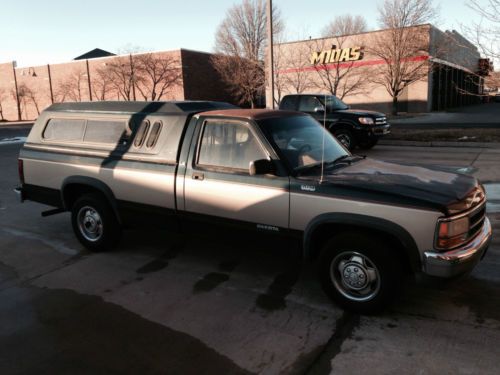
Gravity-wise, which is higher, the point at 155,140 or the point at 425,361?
the point at 155,140

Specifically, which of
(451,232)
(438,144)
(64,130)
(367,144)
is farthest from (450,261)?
(438,144)

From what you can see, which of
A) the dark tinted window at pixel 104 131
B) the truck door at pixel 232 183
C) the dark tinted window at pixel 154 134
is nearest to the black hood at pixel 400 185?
the truck door at pixel 232 183

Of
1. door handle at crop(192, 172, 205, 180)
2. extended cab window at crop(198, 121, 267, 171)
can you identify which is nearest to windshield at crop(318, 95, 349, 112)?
extended cab window at crop(198, 121, 267, 171)

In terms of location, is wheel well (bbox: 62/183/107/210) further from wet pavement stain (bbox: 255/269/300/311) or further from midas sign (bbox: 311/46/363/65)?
midas sign (bbox: 311/46/363/65)

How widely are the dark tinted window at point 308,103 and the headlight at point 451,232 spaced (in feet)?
35.8

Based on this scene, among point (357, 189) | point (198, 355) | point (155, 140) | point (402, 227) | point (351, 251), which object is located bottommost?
point (198, 355)

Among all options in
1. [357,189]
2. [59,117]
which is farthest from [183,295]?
[59,117]

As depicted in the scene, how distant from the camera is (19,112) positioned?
180ft

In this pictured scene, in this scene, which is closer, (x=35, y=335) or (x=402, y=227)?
(x=402, y=227)

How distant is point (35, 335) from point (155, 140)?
91.0 inches

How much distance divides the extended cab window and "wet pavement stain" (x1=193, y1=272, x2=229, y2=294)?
1227 mm

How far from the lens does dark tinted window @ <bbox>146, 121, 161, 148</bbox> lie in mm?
4973

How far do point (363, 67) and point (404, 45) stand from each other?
444cm

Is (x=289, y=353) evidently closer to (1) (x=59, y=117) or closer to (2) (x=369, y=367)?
(2) (x=369, y=367)
